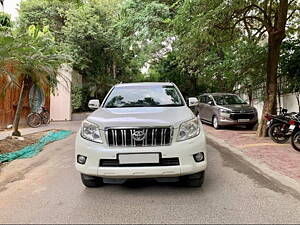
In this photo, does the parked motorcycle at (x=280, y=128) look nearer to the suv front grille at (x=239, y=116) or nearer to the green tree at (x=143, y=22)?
the suv front grille at (x=239, y=116)

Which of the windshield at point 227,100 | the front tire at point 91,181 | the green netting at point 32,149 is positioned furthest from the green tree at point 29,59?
the windshield at point 227,100

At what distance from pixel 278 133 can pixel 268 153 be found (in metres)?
1.76

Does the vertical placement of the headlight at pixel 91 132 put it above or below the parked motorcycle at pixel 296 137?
above

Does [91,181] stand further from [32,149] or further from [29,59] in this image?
[29,59]

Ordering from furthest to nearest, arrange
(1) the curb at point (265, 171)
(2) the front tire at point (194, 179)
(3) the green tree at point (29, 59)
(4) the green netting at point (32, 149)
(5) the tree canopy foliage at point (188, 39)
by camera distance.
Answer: (5) the tree canopy foliage at point (188, 39) < (4) the green netting at point (32, 149) < (3) the green tree at point (29, 59) < (1) the curb at point (265, 171) < (2) the front tire at point (194, 179)

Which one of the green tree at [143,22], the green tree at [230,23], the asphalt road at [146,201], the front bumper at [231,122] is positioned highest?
the green tree at [143,22]

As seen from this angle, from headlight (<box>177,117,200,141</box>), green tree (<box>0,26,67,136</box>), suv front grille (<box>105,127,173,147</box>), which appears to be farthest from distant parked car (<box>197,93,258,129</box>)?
suv front grille (<box>105,127,173,147</box>)

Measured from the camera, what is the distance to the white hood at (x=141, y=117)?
173 inches

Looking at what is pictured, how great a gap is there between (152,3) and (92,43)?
708 cm

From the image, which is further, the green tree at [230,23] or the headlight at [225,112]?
the headlight at [225,112]

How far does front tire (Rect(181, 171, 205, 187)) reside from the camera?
15.2 ft

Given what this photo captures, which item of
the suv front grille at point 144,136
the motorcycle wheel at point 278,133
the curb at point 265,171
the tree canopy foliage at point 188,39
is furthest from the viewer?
the tree canopy foliage at point 188,39

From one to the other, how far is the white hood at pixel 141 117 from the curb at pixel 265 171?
1.87 m

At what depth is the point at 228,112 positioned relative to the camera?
12.6m
